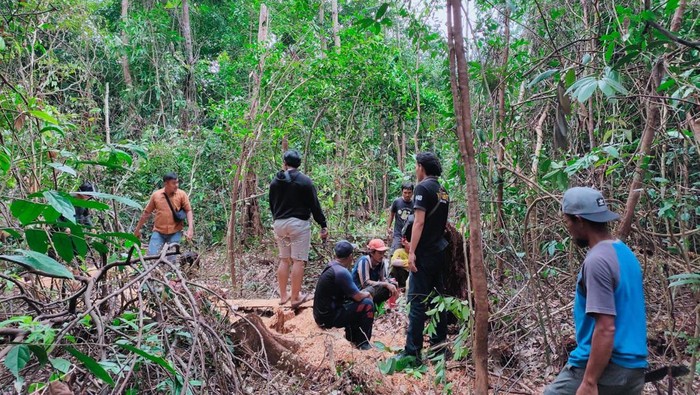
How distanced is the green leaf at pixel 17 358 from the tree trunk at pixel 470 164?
6.66 feet

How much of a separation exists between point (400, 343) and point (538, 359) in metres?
1.36

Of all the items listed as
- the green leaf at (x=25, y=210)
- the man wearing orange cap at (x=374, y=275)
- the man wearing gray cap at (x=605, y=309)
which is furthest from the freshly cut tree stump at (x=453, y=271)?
the green leaf at (x=25, y=210)

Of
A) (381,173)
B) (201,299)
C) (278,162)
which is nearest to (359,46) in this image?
(278,162)

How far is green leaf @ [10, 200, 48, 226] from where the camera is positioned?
116cm

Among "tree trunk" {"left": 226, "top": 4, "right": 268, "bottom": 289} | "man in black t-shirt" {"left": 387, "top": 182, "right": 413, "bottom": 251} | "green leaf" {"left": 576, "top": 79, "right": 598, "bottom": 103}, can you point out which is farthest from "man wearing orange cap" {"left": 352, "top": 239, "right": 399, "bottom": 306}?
"green leaf" {"left": 576, "top": 79, "right": 598, "bottom": 103}

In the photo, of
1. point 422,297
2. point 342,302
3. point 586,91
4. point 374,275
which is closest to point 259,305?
point 342,302

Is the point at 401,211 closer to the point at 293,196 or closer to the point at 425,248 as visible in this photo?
the point at 293,196

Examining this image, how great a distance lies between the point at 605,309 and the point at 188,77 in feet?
49.3

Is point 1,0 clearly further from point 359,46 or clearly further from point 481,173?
point 481,173

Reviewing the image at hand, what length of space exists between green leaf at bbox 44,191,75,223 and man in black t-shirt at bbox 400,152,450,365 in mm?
3237

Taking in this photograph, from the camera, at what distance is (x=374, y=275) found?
6012 mm

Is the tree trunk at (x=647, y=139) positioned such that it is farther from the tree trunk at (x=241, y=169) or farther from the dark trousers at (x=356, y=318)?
the tree trunk at (x=241, y=169)

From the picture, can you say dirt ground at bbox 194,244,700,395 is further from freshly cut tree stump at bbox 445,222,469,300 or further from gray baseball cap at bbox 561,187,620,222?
gray baseball cap at bbox 561,187,620,222

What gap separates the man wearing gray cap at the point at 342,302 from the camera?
473 centimetres
